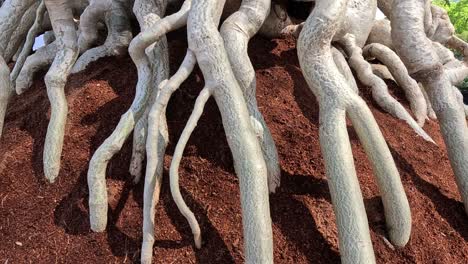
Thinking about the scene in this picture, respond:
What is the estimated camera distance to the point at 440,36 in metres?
4.70

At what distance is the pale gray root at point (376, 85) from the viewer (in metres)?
3.17

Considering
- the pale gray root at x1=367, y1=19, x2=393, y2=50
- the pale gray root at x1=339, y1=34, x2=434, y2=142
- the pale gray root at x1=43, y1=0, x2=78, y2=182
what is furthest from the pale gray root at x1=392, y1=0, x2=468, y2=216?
the pale gray root at x1=43, y1=0, x2=78, y2=182

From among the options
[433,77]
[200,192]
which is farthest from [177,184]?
[433,77]

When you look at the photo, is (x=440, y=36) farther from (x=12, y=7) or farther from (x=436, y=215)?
(x=12, y=7)

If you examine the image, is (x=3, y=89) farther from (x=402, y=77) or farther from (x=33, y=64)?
(x=402, y=77)

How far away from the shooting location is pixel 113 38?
316 cm

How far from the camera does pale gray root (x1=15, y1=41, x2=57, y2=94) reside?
3.41m

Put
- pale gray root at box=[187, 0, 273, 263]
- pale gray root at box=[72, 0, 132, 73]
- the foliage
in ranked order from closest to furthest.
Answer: pale gray root at box=[187, 0, 273, 263], pale gray root at box=[72, 0, 132, 73], the foliage

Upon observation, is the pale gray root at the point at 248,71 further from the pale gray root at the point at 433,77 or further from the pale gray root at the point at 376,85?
the pale gray root at the point at 376,85

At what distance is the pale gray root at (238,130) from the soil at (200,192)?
21 centimetres

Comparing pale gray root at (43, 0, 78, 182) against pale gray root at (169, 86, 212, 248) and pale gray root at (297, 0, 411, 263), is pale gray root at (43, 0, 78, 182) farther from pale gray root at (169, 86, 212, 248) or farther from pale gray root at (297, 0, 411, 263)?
pale gray root at (297, 0, 411, 263)

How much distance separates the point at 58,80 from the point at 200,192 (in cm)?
100

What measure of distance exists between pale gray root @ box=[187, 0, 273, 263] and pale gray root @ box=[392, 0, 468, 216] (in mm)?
1062

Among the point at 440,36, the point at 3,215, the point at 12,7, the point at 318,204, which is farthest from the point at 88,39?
the point at 440,36
